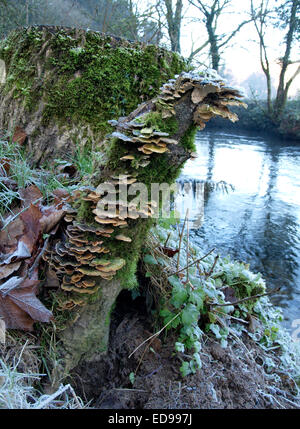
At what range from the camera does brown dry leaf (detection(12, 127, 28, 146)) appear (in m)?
2.94

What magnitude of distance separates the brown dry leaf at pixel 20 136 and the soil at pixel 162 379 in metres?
1.99

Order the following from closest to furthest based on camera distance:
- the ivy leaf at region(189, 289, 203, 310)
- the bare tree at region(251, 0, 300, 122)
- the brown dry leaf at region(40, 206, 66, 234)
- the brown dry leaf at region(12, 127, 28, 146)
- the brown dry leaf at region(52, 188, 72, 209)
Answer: the brown dry leaf at region(40, 206, 66, 234) → the ivy leaf at region(189, 289, 203, 310) → the brown dry leaf at region(52, 188, 72, 209) → the brown dry leaf at region(12, 127, 28, 146) → the bare tree at region(251, 0, 300, 122)

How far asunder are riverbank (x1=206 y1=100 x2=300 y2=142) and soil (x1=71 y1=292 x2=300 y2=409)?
15.9m

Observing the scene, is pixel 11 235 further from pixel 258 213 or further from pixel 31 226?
pixel 258 213

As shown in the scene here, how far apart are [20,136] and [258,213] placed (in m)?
5.28

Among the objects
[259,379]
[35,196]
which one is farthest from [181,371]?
[35,196]

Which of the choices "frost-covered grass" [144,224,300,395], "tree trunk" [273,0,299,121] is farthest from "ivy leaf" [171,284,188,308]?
"tree trunk" [273,0,299,121]

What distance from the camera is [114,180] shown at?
160 centimetres

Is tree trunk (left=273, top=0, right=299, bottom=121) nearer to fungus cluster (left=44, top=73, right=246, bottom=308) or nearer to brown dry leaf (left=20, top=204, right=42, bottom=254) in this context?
fungus cluster (left=44, top=73, right=246, bottom=308)

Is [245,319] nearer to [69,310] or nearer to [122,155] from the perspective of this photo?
[69,310]

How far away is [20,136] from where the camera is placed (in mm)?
2965

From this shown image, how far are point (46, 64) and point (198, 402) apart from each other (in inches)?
126

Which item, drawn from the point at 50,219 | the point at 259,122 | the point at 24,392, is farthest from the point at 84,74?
the point at 259,122
